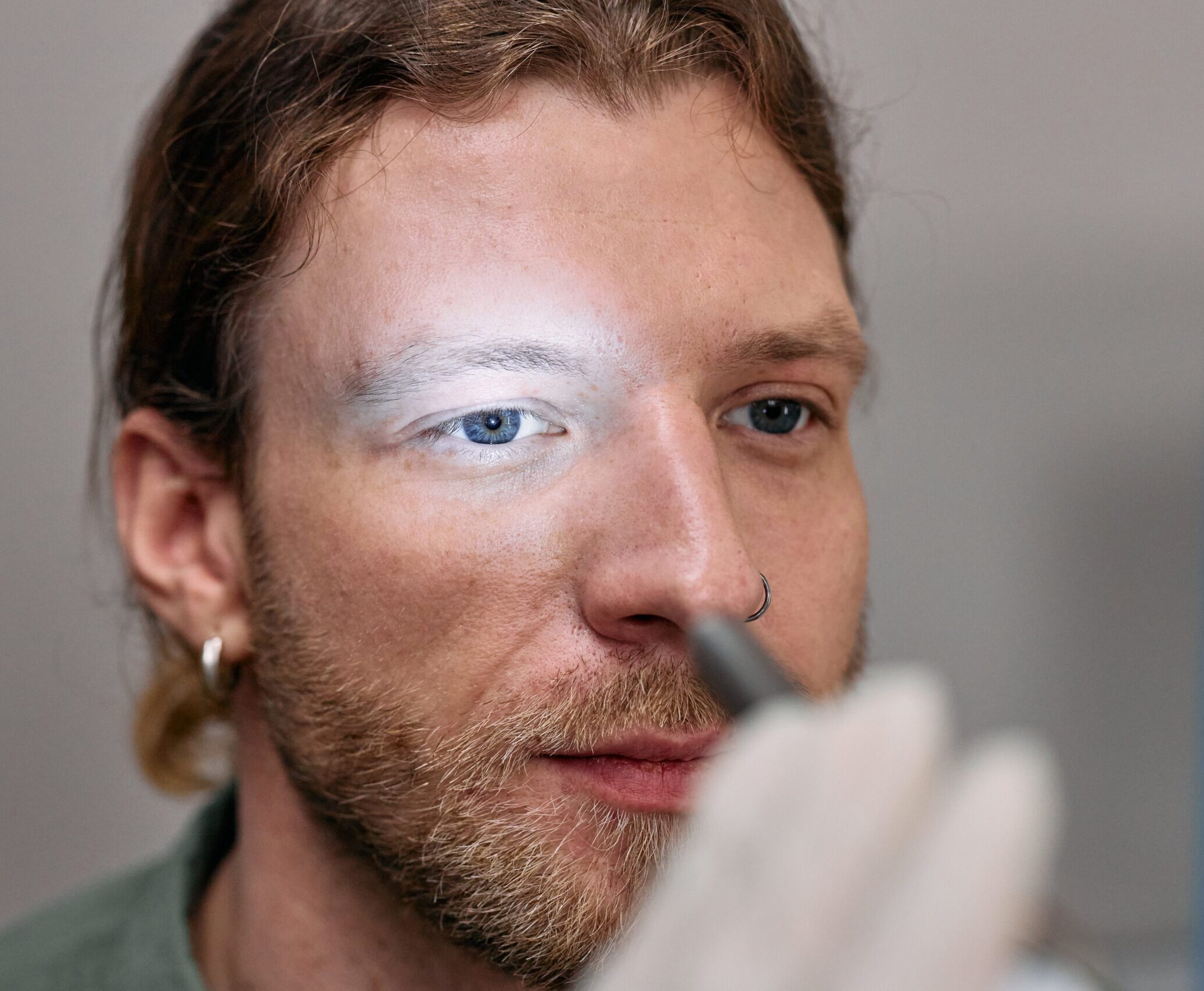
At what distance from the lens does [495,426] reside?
974 millimetres

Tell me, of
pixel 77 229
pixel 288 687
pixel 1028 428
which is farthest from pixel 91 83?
pixel 1028 428

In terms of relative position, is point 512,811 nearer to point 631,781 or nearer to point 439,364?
point 631,781

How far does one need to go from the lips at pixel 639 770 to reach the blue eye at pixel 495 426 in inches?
9.5

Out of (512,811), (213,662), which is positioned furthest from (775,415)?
(213,662)

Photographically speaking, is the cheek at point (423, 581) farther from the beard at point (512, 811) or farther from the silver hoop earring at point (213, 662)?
the silver hoop earring at point (213, 662)

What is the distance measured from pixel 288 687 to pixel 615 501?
35cm

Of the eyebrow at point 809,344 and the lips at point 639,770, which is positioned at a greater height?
the eyebrow at point 809,344

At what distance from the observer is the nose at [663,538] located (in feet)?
2.90

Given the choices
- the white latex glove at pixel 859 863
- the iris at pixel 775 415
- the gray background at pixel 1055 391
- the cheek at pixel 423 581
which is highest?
the white latex glove at pixel 859 863

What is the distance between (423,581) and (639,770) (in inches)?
8.5

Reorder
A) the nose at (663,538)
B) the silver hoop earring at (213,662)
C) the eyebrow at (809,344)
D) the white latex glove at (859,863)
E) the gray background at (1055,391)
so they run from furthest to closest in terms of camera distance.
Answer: the gray background at (1055,391) → the silver hoop earring at (213,662) → the eyebrow at (809,344) → the nose at (663,538) → the white latex glove at (859,863)

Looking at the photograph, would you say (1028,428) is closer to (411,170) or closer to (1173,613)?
(1173,613)

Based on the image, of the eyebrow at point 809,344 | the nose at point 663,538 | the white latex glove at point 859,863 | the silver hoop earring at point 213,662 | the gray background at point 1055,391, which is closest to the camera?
the white latex glove at point 859,863

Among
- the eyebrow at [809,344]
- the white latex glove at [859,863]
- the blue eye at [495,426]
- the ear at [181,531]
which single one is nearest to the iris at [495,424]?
the blue eye at [495,426]
